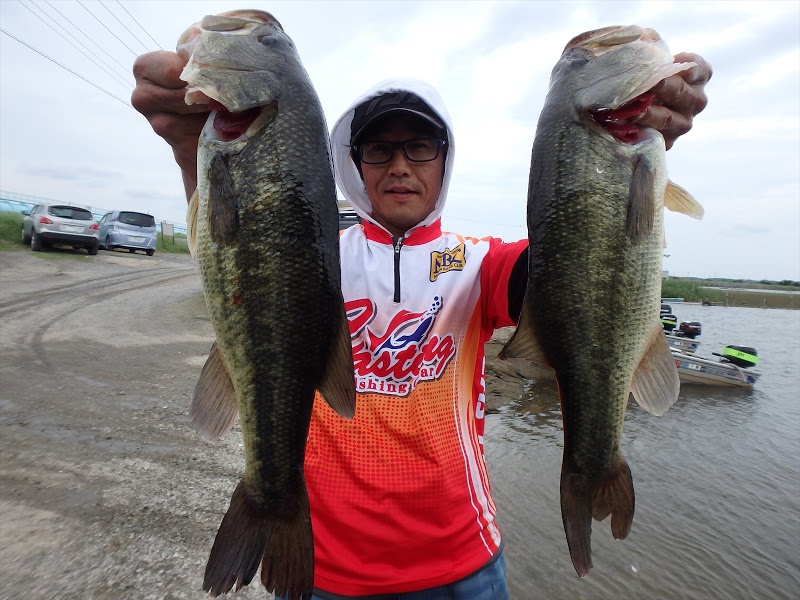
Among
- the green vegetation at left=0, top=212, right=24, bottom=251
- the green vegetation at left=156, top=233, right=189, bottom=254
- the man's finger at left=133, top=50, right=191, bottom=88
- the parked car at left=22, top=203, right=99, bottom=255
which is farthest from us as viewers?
the green vegetation at left=156, top=233, right=189, bottom=254

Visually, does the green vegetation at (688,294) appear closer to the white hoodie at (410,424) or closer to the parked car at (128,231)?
the parked car at (128,231)

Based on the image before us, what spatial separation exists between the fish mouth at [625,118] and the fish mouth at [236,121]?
1.25m

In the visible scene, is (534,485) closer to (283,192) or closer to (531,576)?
(531,576)

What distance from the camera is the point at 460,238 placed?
8.74 ft

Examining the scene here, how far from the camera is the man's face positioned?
2.40m

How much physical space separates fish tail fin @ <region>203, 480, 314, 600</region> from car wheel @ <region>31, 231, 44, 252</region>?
21410 mm

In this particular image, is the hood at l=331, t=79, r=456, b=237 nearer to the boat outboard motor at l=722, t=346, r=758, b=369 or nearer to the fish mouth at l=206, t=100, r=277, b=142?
the fish mouth at l=206, t=100, r=277, b=142

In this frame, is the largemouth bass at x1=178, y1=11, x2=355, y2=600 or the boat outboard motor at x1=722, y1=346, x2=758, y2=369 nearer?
the largemouth bass at x1=178, y1=11, x2=355, y2=600

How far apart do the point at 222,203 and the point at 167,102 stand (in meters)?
0.52

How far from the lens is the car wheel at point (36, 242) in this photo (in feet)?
61.8

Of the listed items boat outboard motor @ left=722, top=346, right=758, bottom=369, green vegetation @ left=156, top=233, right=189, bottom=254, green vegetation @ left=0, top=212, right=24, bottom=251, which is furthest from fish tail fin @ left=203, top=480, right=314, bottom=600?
green vegetation @ left=156, top=233, right=189, bottom=254

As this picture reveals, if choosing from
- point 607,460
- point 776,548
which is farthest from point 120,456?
point 776,548

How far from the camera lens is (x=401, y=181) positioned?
2.41 metres

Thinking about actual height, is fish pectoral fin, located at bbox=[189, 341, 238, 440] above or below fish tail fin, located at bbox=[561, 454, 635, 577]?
above
